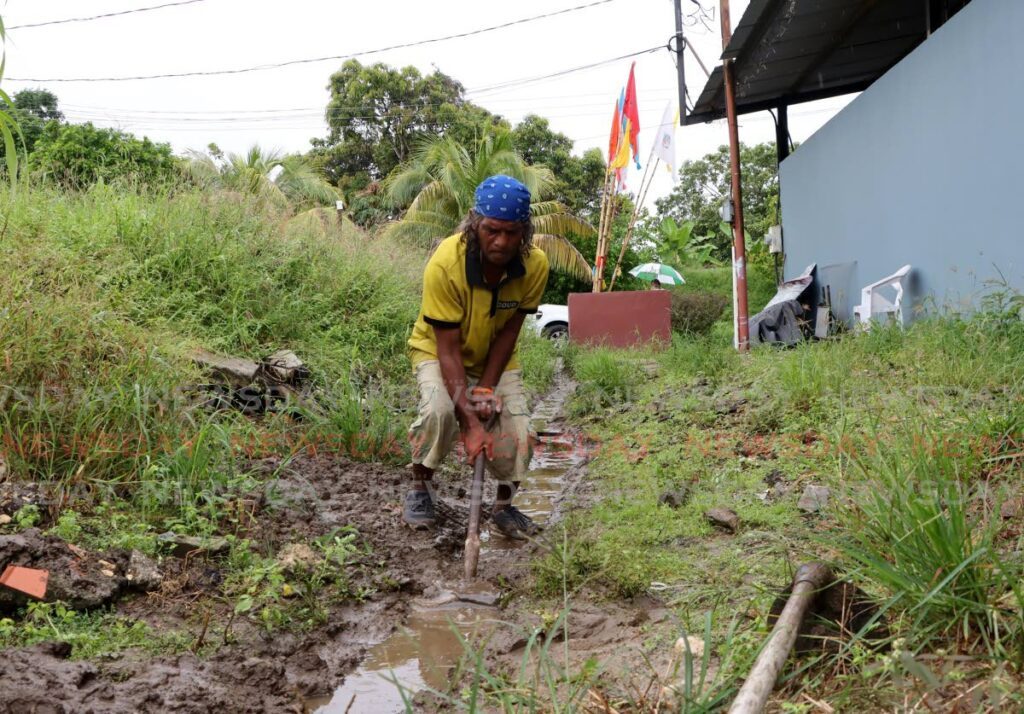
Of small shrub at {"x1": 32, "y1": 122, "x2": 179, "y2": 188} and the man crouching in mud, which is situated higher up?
small shrub at {"x1": 32, "y1": 122, "x2": 179, "y2": 188}

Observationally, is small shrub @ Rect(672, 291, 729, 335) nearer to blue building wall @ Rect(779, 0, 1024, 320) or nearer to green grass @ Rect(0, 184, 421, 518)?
blue building wall @ Rect(779, 0, 1024, 320)

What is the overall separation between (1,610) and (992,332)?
18.0 feet

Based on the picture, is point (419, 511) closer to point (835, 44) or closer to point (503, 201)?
point (503, 201)

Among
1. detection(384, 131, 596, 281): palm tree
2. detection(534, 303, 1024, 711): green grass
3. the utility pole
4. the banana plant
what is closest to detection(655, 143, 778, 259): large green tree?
the banana plant

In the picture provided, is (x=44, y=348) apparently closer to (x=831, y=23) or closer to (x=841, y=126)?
(x=831, y=23)

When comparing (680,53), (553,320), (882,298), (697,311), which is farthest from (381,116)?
(882,298)

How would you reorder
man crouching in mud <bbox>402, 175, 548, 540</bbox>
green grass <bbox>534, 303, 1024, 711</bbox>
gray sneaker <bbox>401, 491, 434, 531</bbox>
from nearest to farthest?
green grass <bbox>534, 303, 1024, 711</bbox> → man crouching in mud <bbox>402, 175, 548, 540</bbox> → gray sneaker <bbox>401, 491, 434, 531</bbox>

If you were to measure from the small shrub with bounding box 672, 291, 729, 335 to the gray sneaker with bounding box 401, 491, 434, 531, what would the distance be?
40.2 feet

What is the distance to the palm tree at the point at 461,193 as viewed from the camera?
1862 cm

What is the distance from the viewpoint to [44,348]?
165 inches

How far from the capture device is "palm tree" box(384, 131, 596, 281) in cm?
1862

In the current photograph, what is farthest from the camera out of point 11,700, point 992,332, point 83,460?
point 992,332

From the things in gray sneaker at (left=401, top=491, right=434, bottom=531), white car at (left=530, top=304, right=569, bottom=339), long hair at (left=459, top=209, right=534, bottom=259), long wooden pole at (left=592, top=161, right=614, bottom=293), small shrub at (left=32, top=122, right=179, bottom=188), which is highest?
small shrub at (left=32, top=122, right=179, bottom=188)

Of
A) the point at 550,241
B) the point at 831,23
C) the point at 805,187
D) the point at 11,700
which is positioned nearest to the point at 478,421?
the point at 11,700
